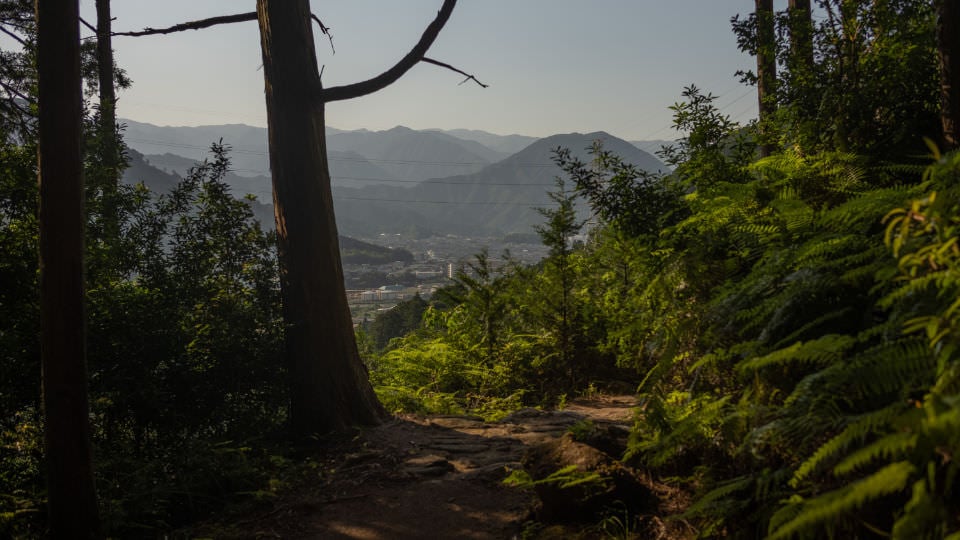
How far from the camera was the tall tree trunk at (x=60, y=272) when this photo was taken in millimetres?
4125

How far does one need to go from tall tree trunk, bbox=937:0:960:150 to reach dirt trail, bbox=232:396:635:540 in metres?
2.92

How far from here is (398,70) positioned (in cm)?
739

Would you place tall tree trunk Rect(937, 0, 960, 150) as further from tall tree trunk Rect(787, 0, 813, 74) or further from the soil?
the soil

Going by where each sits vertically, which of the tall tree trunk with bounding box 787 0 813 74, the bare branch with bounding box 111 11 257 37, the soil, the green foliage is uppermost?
the bare branch with bounding box 111 11 257 37

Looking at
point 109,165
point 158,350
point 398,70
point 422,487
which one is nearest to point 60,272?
point 158,350

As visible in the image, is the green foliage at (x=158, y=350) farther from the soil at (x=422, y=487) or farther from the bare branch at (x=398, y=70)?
the bare branch at (x=398, y=70)

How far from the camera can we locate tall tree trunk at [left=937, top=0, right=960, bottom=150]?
3.83 meters

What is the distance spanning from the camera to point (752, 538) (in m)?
2.47

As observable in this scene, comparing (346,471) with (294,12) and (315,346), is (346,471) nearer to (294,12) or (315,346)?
(315,346)

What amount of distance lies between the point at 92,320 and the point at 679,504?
528cm

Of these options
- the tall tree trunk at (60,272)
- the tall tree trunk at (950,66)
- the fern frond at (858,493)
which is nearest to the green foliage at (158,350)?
the tall tree trunk at (60,272)

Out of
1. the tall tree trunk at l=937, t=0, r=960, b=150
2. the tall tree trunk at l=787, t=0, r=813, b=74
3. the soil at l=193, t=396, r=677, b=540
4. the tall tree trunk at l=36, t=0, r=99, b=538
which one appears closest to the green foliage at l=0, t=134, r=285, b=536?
the tall tree trunk at l=36, t=0, r=99, b=538

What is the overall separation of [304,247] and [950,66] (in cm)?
589

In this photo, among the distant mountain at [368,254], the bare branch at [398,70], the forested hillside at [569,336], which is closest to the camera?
the forested hillside at [569,336]
